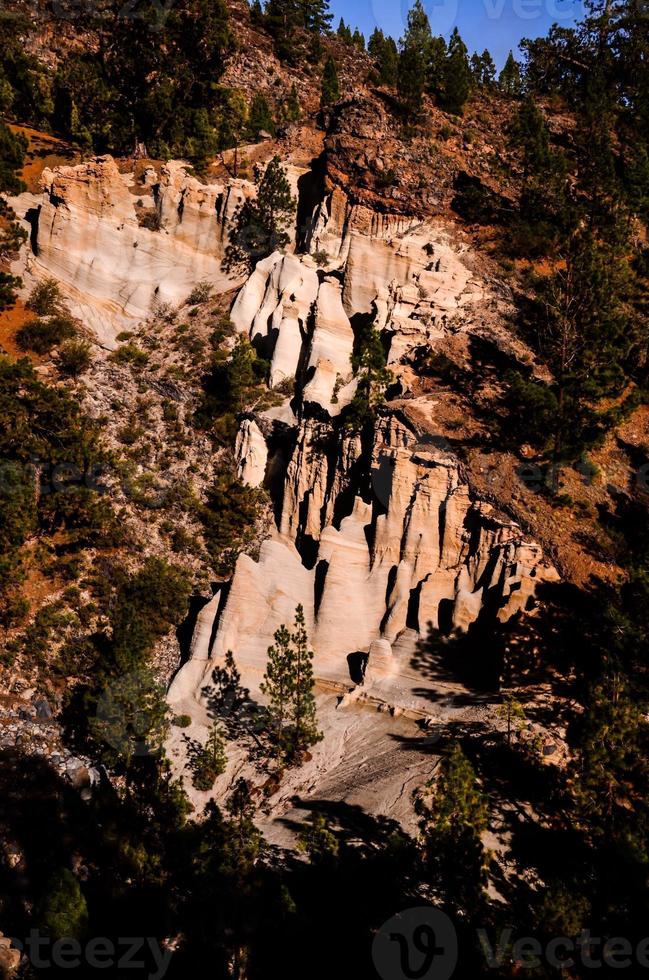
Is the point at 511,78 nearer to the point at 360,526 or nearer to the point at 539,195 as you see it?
the point at 539,195

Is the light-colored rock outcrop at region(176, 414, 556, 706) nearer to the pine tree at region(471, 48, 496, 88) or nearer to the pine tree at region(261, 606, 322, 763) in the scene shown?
the pine tree at region(261, 606, 322, 763)

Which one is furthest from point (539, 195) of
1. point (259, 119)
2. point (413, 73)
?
point (259, 119)

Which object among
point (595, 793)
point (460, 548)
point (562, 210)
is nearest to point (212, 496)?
point (460, 548)

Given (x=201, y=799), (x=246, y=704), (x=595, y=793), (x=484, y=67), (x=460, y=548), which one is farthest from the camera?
(x=484, y=67)

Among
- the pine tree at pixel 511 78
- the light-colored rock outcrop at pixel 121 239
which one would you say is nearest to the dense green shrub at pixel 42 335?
the light-colored rock outcrop at pixel 121 239

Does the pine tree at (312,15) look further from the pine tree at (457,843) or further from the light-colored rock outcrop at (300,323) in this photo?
the pine tree at (457,843)

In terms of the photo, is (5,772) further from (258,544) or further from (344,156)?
(344,156)

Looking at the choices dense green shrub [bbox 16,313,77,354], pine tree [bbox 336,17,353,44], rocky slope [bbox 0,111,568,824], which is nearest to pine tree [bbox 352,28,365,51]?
pine tree [bbox 336,17,353,44]
